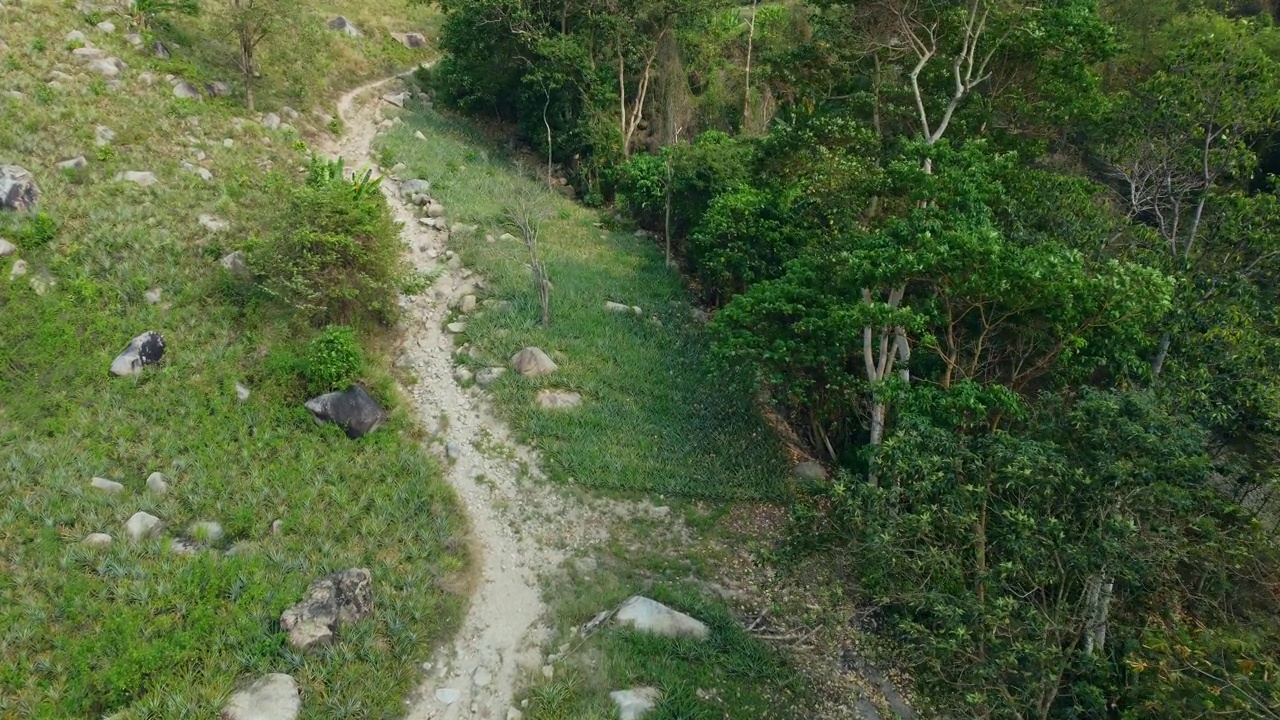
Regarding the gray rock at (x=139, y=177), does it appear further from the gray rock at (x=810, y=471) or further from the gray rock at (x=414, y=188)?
the gray rock at (x=810, y=471)

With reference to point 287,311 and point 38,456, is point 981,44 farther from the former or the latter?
point 38,456

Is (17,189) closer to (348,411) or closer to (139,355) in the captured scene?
(139,355)

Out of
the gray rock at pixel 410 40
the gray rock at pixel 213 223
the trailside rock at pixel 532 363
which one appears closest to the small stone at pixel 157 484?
the trailside rock at pixel 532 363

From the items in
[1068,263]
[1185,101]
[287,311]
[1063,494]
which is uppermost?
[1185,101]

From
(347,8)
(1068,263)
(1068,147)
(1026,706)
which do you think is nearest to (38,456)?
(1026,706)

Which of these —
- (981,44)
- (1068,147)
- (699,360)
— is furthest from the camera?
(1068,147)
